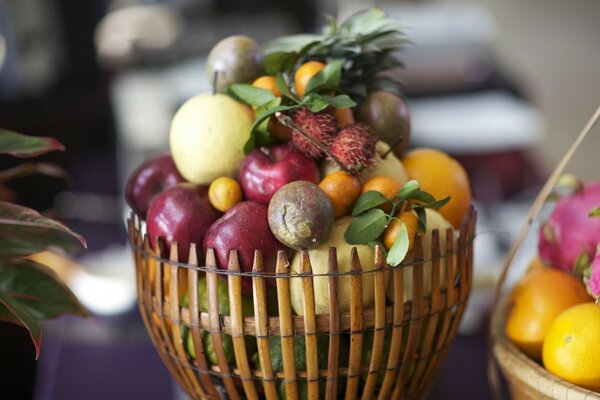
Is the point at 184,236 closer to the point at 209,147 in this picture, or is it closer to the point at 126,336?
the point at 209,147

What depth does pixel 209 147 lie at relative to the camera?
0.58 metres

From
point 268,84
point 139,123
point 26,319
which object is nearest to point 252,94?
point 268,84

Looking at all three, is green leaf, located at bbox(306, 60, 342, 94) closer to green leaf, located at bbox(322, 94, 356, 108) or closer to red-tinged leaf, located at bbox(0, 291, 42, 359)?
green leaf, located at bbox(322, 94, 356, 108)

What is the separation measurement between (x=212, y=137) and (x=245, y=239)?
4.3 inches

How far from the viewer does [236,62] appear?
24.0 inches

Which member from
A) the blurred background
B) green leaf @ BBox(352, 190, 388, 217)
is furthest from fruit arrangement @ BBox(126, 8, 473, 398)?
the blurred background

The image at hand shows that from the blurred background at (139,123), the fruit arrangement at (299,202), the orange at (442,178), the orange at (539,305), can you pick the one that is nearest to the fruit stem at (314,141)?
the fruit arrangement at (299,202)

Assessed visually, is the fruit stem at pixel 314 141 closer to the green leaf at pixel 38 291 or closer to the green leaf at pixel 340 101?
the green leaf at pixel 340 101

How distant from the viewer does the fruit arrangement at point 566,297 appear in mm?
540

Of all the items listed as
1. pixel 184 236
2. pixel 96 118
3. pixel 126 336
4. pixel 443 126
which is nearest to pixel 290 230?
pixel 184 236

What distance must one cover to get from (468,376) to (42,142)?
2.15 ft

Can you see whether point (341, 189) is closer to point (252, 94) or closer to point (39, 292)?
point (252, 94)

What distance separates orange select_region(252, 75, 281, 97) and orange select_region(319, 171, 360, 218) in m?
0.10

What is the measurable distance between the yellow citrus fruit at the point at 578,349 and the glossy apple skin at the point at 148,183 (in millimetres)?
337
